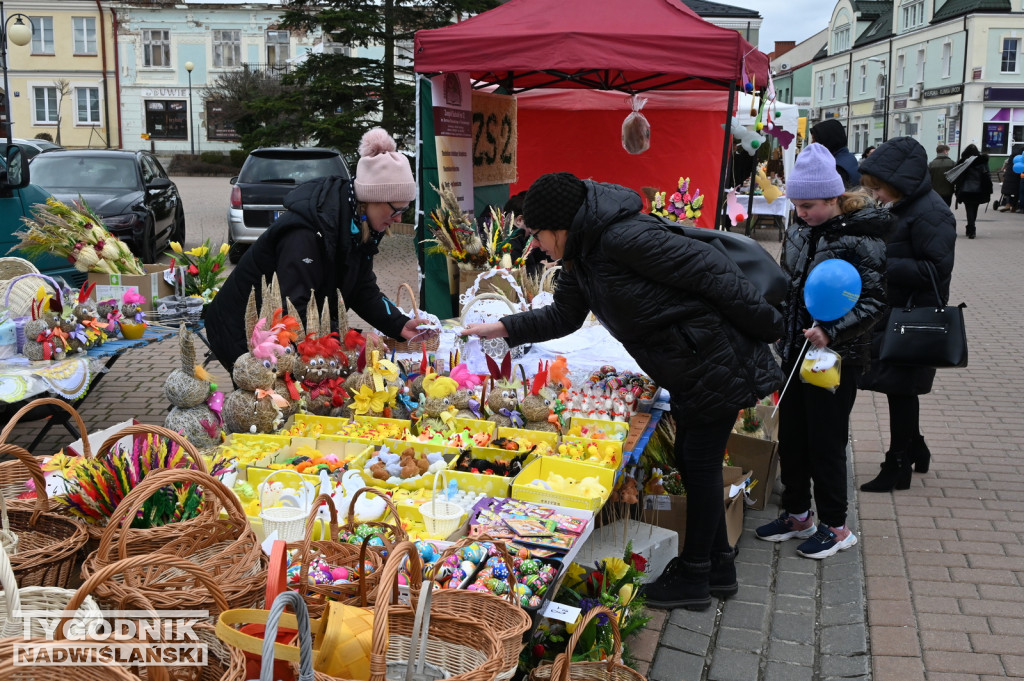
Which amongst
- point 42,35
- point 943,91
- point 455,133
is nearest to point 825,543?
point 455,133

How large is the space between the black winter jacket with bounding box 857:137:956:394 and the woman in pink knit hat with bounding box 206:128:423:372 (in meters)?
2.56

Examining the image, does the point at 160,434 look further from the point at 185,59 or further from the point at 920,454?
the point at 185,59

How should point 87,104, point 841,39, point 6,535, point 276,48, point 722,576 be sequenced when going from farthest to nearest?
1. point 841,39
2. point 87,104
3. point 276,48
4. point 722,576
5. point 6,535

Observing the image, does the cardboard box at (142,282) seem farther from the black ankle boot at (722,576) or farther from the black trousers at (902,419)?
the black trousers at (902,419)

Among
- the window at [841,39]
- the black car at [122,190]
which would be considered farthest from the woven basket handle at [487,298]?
the window at [841,39]

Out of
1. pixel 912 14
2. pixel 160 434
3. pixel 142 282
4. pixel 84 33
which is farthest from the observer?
pixel 912 14

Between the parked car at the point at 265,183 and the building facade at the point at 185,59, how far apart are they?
104 ft

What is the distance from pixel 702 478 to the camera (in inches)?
138

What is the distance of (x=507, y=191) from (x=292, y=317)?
6.44m

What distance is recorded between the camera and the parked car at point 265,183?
12.4 metres

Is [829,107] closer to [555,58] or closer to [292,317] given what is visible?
[555,58]

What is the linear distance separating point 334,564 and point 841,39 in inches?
2376

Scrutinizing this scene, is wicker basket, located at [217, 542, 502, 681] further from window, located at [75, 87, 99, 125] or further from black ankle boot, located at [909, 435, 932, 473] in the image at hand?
window, located at [75, 87, 99, 125]

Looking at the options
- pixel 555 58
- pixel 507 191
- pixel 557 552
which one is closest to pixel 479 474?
pixel 557 552
